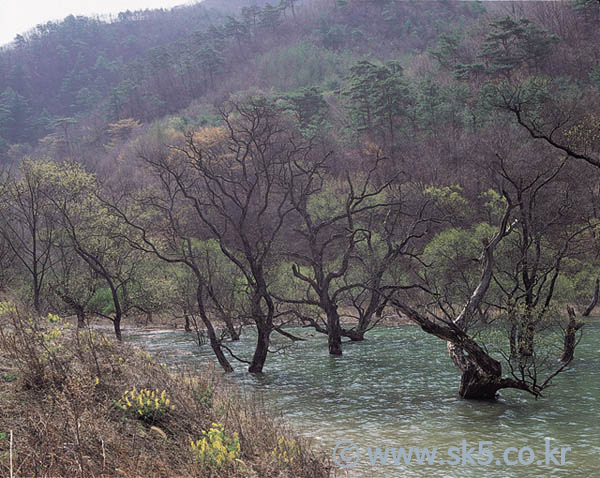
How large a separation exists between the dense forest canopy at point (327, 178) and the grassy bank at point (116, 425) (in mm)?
6400

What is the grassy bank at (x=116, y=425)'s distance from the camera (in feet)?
22.9

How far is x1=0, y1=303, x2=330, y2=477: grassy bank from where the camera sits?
6990mm

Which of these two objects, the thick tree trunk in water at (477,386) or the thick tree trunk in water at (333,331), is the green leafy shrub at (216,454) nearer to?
the thick tree trunk in water at (477,386)

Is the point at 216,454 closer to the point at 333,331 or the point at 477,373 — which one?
the point at 477,373

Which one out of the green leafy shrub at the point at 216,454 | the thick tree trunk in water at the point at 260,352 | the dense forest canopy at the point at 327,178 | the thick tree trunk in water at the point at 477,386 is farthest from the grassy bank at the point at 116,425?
the thick tree trunk in water at the point at 260,352

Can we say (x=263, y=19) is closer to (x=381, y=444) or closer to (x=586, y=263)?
(x=586, y=263)

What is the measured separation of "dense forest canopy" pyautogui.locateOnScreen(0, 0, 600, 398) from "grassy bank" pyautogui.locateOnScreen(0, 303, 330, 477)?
6.40 meters

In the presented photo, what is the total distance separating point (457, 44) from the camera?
69250 millimetres

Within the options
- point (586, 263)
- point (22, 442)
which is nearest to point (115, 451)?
point (22, 442)

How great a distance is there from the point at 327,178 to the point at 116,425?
50.1 meters

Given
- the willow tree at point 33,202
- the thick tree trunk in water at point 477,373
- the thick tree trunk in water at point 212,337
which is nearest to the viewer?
the thick tree trunk in water at point 477,373

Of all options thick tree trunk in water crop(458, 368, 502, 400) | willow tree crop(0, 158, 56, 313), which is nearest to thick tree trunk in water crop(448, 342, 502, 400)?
thick tree trunk in water crop(458, 368, 502, 400)

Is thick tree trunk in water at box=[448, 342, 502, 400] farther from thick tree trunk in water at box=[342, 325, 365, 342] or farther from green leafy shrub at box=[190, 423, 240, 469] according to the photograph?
thick tree trunk in water at box=[342, 325, 365, 342]

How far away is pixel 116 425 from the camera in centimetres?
864
